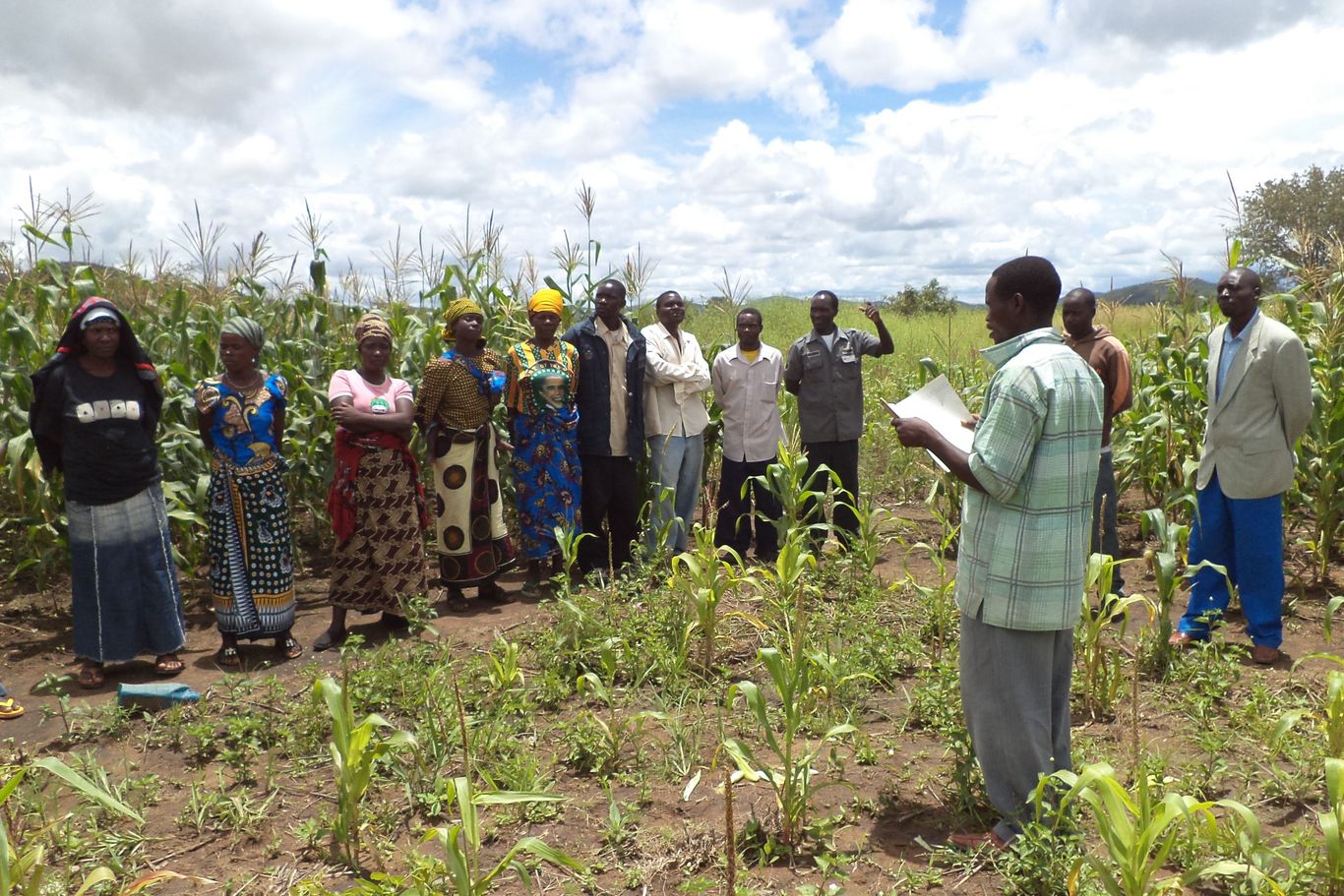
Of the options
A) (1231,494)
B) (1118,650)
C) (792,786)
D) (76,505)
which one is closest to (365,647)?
(76,505)

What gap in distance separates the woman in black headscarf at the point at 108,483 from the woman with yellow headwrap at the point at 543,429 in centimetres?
185

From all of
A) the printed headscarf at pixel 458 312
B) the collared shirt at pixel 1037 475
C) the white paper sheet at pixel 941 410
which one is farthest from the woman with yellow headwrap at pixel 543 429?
the collared shirt at pixel 1037 475

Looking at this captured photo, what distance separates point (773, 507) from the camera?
236 inches

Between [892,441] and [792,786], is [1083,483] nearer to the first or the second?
[792,786]

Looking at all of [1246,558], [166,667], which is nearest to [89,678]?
[166,667]

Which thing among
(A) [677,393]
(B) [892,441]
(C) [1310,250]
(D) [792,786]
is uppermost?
(C) [1310,250]

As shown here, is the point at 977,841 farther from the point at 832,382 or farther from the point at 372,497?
the point at 832,382

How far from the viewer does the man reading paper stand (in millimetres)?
2387

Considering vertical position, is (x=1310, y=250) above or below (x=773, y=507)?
above

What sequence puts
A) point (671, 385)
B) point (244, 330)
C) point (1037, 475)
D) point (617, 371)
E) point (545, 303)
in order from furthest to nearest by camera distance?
1. point (671, 385)
2. point (617, 371)
3. point (545, 303)
4. point (244, 330)
5. point (1037, 475)

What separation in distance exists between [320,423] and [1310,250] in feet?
19.0

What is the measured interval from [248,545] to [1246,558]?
15.2 feet

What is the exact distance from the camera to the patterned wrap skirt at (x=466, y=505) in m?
5.14

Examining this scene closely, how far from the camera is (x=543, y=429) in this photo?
5391 mm
